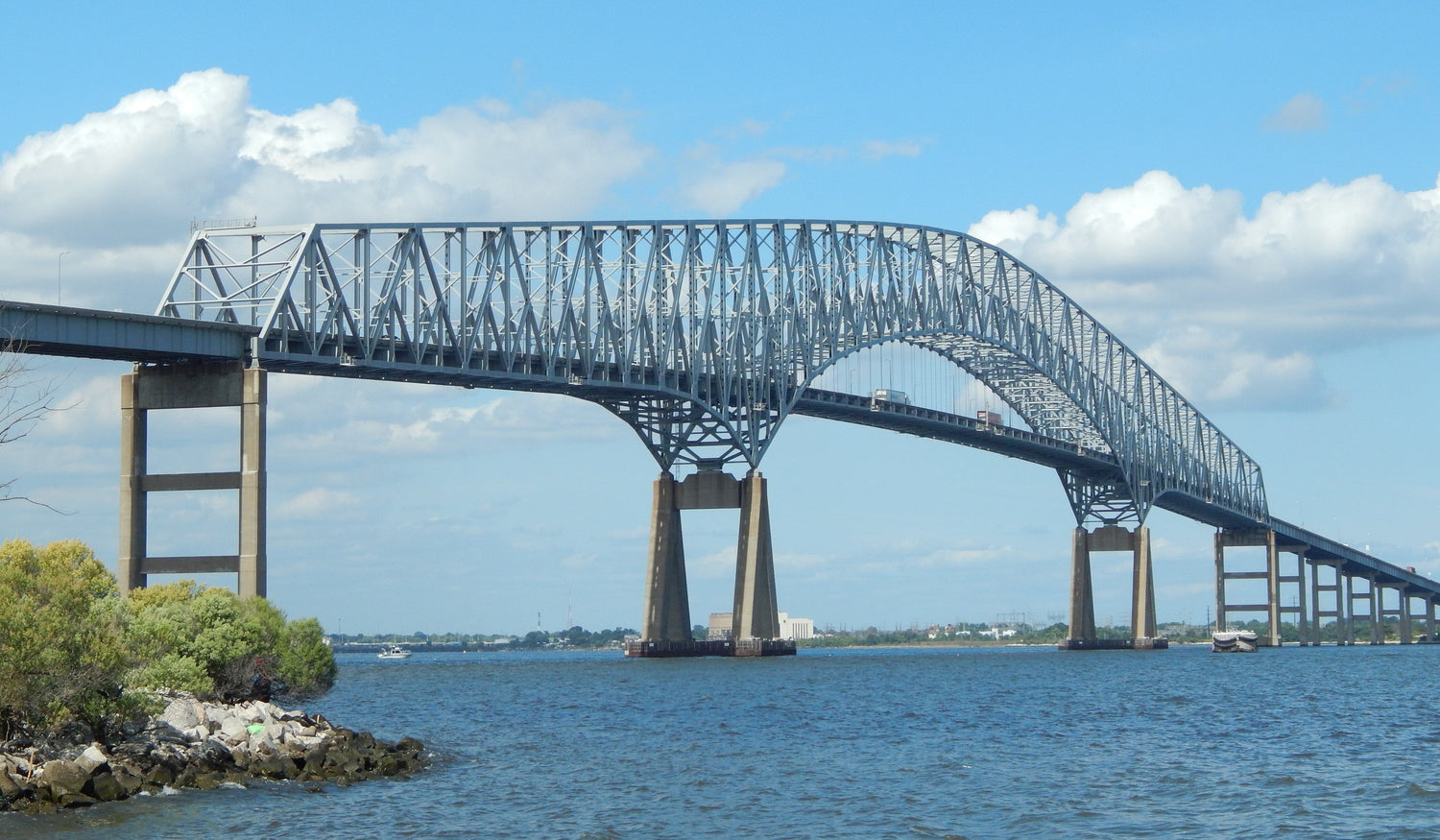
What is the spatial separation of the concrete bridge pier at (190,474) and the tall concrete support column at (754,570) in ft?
144

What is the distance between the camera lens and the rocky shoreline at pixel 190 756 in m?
35.7

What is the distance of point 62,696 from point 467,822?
8.93 m

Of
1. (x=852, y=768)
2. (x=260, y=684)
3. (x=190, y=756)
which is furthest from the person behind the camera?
(x=260, y=684)

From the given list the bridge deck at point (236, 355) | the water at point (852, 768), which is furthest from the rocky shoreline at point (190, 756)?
the bridge deck at point (236, 355)

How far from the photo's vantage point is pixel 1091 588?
167 m

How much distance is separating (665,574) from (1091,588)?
216ft

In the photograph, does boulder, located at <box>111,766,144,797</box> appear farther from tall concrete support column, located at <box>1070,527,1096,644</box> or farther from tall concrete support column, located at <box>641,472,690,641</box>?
tall concrete support column, located at <box>1070,527,1096,644</box>

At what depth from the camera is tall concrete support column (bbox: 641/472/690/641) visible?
372 ft

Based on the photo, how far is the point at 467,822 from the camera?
1415 inches

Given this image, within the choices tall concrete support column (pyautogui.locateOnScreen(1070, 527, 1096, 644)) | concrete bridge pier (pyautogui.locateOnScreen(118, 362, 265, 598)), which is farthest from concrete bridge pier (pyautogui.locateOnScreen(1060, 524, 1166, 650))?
concrete bridge pier (pyautogui.locateOnScreen(118, 362, 265, 598))

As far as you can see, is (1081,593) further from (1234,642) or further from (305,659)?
(305,659)

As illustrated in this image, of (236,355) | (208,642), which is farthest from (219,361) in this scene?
(208,642)

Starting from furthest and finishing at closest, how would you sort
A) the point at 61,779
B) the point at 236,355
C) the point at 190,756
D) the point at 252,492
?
the point at 236,355, the point at 252,492, the point at 190,756, the point at 61,779

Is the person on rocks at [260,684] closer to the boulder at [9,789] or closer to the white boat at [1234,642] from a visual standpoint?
the boulder at [9,789]
